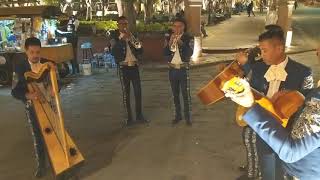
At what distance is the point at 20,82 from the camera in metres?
5.25

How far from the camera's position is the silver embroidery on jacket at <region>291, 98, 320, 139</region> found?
2.19 metres

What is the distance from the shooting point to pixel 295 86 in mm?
3725

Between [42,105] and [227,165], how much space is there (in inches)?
95.2

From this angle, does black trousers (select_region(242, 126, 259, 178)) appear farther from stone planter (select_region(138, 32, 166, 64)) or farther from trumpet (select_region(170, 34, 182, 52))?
stone planter (select_region(138, 32, 166, 64))

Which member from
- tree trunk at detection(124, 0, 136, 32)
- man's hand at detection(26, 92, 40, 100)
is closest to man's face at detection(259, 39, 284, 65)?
man's hand at detection(26, 92, 40, 100)

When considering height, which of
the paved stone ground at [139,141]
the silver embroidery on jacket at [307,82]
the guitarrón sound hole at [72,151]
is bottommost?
the paved stone ground at [139,141]

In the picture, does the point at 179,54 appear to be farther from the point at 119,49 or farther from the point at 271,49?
the point at 271,49

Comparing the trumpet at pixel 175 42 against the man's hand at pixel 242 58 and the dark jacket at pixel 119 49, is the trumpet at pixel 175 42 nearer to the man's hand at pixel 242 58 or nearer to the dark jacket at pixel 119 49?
the dark jacket at pixel 119 49

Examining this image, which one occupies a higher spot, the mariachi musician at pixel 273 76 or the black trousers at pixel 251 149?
the mariachi musician at pixel 273 76

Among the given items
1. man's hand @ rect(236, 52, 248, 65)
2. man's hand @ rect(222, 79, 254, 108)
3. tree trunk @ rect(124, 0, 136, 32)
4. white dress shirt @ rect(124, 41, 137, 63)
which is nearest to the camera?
man's hand @ rect(222, 79, 254, 108)

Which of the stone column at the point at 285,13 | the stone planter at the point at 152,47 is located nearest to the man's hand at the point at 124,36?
the stone planter at the point at 152,47

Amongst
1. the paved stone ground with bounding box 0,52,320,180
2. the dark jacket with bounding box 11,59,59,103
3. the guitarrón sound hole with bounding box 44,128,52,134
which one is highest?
the dark jacket with bounding box 11,59,59,103

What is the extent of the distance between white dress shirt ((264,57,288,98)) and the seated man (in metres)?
1.39

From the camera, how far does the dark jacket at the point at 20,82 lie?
5238 mm
